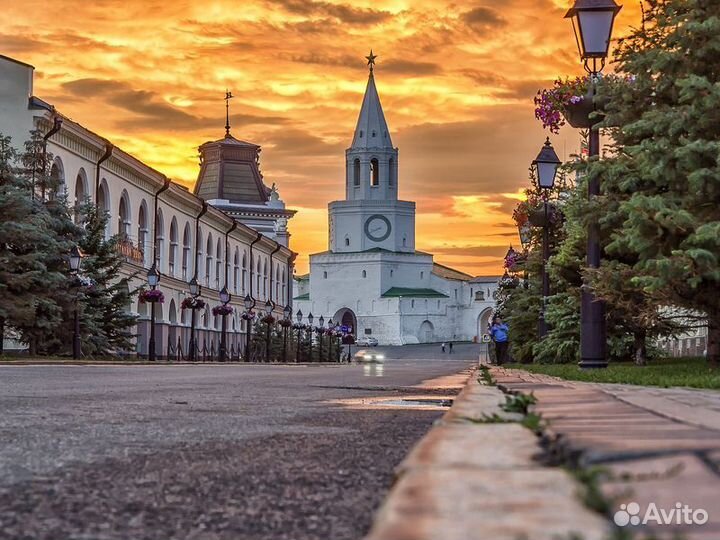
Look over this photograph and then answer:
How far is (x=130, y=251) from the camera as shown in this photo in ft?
184

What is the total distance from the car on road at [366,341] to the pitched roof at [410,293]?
24.0 ft

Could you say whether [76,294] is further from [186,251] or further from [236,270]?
[236,270]

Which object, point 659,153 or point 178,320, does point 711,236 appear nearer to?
point 659,153

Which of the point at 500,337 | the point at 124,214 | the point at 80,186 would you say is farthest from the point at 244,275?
the point at 500,337

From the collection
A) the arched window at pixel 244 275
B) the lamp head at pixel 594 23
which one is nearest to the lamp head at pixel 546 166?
the lamp head at pixel 594 23

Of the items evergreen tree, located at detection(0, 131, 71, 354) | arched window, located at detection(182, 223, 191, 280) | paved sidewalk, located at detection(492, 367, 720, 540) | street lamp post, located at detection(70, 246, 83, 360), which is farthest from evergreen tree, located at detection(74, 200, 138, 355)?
paved sidewalk, located at detection(492, 367, 720, 540)

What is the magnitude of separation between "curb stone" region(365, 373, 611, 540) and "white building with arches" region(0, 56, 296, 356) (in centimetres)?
4018

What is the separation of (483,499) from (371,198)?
192 metres

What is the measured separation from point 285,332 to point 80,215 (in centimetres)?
3538

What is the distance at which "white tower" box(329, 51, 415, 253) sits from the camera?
19025cm

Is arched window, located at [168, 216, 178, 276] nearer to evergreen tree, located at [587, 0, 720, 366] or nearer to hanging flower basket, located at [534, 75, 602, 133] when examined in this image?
hanging flower basket, located at [534, 75, 602, 133]

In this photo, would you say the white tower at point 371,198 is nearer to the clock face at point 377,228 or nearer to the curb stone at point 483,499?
the clock face at point 377,228

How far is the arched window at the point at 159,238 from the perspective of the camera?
63.5m

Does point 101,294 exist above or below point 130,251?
below
